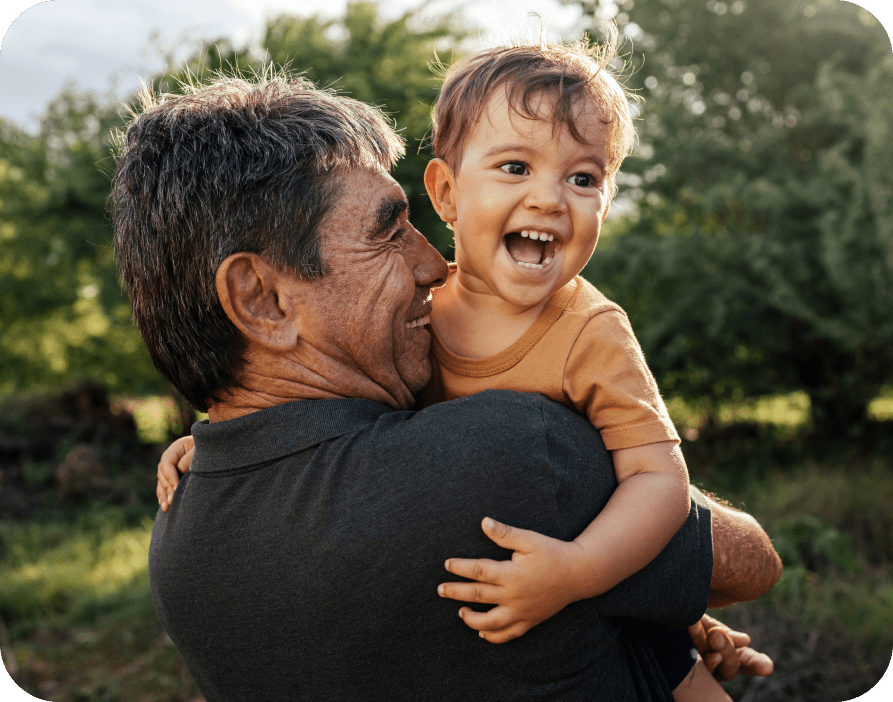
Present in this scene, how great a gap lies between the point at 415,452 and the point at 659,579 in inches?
22.4

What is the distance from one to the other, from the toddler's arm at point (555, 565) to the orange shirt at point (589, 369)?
Result: 0.16 metres

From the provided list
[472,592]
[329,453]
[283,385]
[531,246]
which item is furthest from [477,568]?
[531,246]

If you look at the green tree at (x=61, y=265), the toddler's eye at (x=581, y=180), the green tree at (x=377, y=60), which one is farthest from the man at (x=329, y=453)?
the green tree at (x=61, y=265)

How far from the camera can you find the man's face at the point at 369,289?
1612 millimetres

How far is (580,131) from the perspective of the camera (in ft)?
5.72

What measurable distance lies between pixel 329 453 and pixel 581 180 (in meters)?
0.91

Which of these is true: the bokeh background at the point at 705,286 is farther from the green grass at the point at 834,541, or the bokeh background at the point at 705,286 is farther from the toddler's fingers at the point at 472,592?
the toddler's fingers at the point at 472,592

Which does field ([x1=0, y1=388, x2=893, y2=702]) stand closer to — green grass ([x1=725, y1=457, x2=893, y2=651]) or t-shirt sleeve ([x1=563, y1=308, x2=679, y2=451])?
green grass ([x1=725, y1=457, x2=893, y2=651])

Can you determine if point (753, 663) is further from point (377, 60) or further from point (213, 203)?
point (377, 60)

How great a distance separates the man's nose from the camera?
180 centimetres

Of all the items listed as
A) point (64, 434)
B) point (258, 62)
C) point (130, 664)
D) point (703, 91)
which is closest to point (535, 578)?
point (130, 664)

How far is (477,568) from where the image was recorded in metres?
1.31

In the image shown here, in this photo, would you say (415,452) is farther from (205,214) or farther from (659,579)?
(205,214)

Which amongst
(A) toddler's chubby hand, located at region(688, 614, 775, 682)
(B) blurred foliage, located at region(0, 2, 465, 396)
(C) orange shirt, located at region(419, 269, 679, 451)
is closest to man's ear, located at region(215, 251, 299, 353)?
(C) orange shirt, located at region(419, 269, 679, 451)
